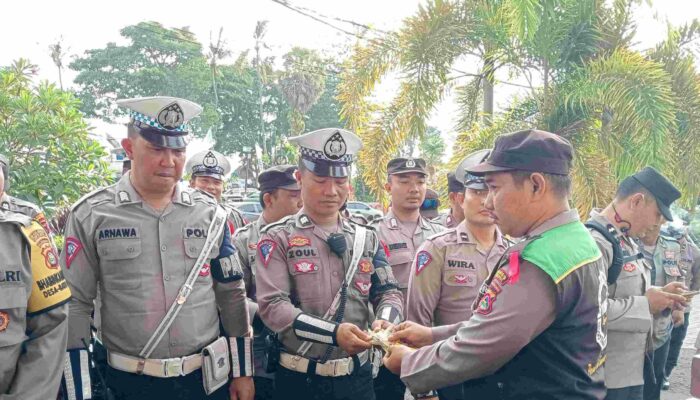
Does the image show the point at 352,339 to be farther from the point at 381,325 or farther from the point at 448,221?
the point at 448,221

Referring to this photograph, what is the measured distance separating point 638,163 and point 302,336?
604 centimetres

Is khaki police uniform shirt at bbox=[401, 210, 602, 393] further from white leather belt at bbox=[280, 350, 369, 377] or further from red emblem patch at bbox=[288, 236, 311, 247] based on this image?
red emblem patch at bbox=[288, 236, 311, 247]

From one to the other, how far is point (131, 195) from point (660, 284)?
14.8 feet

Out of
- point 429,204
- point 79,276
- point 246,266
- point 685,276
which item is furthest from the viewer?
point 429,204

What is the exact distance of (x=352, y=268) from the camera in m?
3.30

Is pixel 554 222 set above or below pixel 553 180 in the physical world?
below

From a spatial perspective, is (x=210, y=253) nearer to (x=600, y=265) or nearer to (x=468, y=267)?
(x=468, y=267)

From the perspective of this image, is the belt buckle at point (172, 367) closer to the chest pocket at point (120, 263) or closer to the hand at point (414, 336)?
the chest pocket at point (120, 263)

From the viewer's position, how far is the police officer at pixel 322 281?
10.5 feet

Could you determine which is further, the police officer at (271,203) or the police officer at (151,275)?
the police officer at (271,203)

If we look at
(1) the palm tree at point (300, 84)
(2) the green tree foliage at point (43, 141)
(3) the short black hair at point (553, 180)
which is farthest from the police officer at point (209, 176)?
(1) the palm tree at point (300, 84)

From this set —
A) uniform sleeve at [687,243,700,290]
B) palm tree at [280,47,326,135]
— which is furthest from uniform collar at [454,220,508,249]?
palm tree at [280,47,326,135]

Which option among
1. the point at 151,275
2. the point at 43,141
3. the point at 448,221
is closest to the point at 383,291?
Result: the point at 151,275

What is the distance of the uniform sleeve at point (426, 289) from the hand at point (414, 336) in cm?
75
